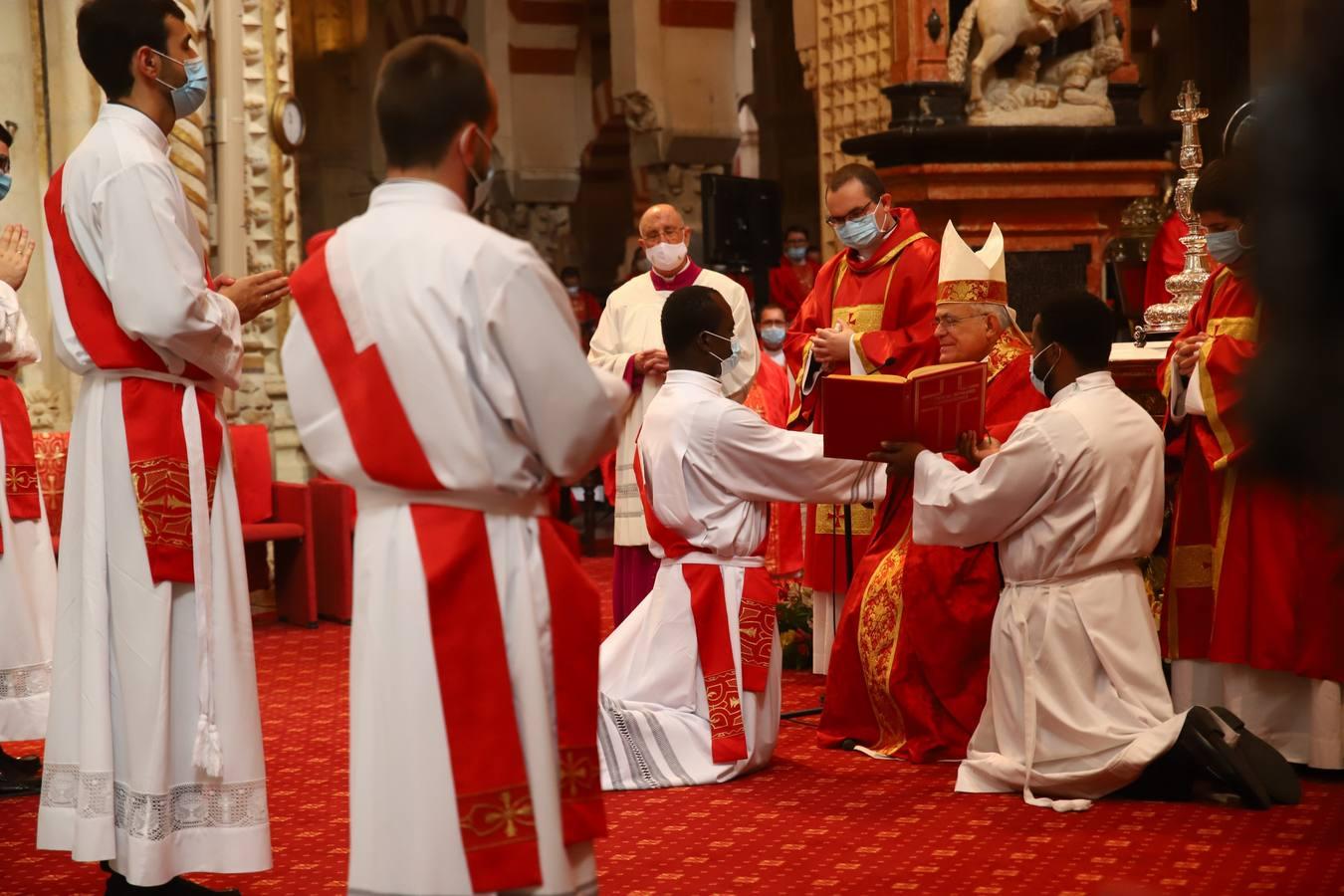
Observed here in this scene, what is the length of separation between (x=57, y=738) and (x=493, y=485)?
1.53m

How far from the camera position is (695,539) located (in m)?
5.07

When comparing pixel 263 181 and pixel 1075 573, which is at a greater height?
pixel 263 181

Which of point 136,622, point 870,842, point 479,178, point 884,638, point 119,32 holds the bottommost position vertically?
point 870,842

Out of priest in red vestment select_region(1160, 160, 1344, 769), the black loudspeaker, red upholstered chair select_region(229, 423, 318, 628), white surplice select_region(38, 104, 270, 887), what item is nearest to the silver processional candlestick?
priest in red vestment select_region(1160, 160, 1344, 769)

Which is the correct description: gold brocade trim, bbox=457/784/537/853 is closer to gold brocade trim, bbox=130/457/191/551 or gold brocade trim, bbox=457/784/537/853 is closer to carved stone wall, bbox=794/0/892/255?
gold brocade trim, bbox=130/457/191/551

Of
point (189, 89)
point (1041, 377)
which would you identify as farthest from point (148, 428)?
point (1041, 377)

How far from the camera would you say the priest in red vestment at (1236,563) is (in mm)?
4805

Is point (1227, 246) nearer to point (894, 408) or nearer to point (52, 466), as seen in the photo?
point (894, 408)

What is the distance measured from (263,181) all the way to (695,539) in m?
6.11

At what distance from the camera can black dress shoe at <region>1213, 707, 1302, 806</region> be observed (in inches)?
178

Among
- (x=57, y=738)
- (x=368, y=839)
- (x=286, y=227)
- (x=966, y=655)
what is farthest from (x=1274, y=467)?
(x=286, y=227)

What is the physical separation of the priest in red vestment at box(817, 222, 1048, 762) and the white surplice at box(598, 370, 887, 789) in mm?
405

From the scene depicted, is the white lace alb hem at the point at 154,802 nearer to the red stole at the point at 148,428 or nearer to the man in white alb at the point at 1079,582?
the red stole at the point at 148,428

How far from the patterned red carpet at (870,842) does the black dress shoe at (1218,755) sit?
2.5 inches
